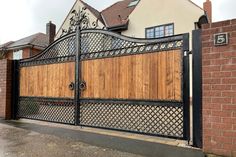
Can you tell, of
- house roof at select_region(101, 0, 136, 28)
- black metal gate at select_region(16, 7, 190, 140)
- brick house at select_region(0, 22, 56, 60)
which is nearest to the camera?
black metal gate at select_region(16, 7, 190, 140)

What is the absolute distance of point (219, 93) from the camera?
3562 millimetres

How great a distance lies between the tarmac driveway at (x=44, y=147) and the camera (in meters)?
3.81

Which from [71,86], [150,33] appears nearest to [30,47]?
[150,33]

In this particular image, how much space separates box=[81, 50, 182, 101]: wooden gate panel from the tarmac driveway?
4.26 feet

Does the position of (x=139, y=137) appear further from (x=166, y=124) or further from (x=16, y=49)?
(x=16, y=49)

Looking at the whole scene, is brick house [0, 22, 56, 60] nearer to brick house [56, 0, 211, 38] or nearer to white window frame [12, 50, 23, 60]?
white window frame [12, 50, 23, 60]

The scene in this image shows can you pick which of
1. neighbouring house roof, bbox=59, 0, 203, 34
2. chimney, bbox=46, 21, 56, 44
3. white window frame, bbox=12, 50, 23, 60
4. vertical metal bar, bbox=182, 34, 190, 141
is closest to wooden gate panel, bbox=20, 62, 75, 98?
vertical metal bar, bbox=182, 34, 190, 141

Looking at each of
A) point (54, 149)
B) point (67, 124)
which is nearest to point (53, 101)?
point (67, 124)

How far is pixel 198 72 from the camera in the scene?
3.94 metres

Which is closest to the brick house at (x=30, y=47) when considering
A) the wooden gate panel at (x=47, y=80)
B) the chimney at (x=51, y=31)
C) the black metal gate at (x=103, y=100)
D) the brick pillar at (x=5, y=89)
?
the chimney at (x=51, y=31)

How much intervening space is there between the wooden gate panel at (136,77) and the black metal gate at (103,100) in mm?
75

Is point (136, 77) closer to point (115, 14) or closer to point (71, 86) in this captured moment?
point (71, 86)

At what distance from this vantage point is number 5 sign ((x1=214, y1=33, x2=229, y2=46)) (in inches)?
140

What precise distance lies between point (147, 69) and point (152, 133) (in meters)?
1.33
